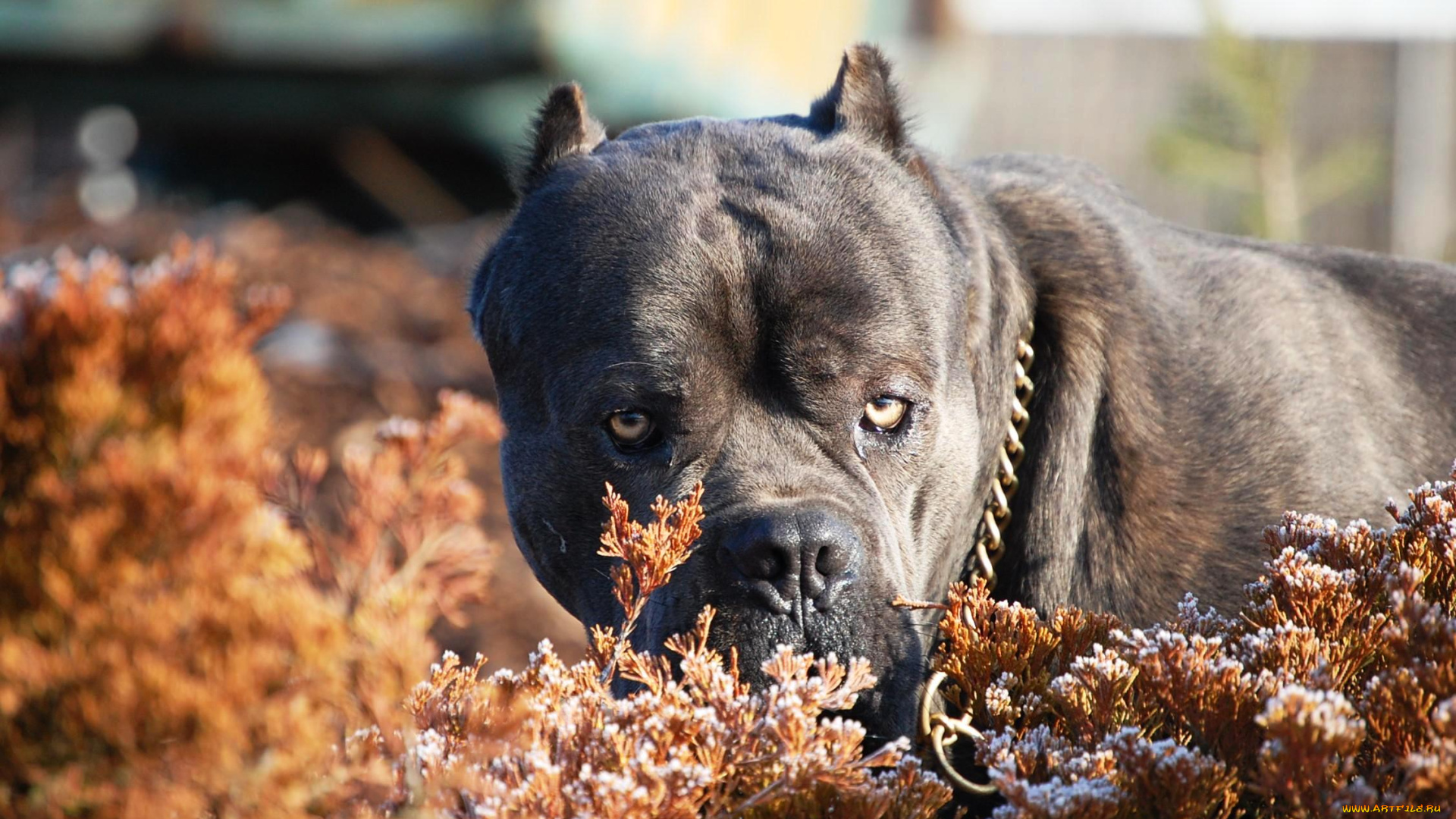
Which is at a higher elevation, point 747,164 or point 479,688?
point 747,164

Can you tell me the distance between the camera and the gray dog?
2961 millimetres

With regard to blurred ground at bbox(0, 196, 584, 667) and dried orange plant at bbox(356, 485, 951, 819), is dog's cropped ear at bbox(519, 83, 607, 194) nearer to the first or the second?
dried orange plant at bbox(356, 485, 951, 819)

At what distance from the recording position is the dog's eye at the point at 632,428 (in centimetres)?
311

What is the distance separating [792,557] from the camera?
8.80 ft

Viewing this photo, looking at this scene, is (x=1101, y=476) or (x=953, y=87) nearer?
(x=1101, y=476)

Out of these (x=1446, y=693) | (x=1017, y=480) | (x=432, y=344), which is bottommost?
(x=432, y=344)

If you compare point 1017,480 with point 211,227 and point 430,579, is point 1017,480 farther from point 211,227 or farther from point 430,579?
point 211,227

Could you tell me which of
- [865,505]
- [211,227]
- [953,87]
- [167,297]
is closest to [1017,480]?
[865,505]

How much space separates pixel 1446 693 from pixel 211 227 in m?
7.91

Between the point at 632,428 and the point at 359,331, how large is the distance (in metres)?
4.79

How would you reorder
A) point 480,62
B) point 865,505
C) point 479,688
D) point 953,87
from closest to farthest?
1. point 479,688
2. point 865,505
3. point 480,62
4. point 953,87

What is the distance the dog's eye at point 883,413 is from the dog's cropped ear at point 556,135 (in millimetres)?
1115

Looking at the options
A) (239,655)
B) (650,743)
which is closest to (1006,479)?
(650,743)

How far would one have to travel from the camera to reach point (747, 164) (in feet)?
11.0
